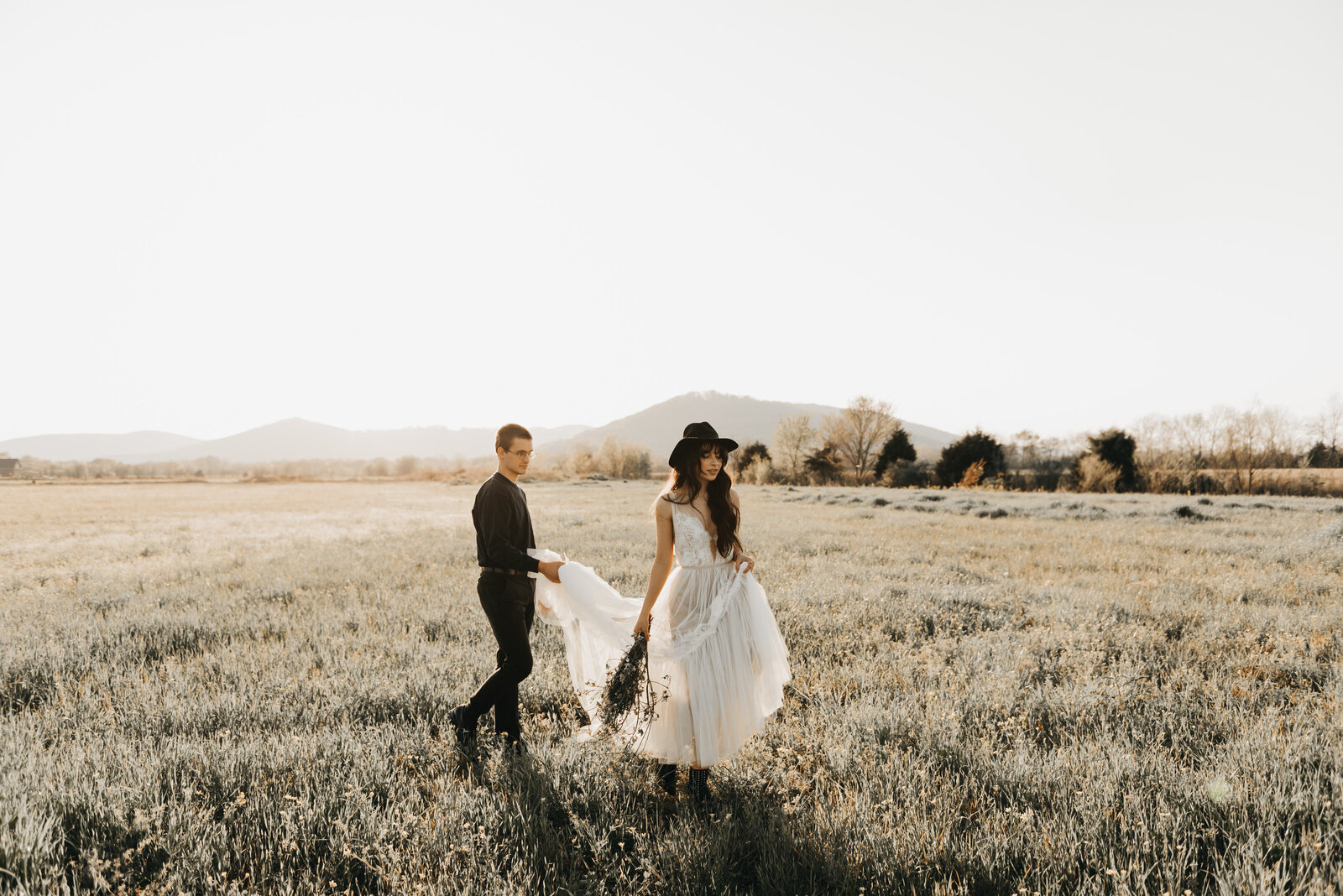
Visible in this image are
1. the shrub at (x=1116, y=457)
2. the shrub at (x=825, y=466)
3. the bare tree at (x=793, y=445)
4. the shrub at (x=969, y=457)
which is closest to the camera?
the shrub at (x=1116, y=457)

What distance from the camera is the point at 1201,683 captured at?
5234 millimetres

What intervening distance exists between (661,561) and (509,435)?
4.89 feet

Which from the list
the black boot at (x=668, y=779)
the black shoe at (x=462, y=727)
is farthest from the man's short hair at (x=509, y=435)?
the black boot at (x=668, y=779)

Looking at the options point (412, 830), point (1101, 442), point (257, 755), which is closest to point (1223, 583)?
point (412, 830)

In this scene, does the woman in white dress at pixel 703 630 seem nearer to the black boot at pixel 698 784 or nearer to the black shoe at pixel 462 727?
the black boot at pixel 698 784

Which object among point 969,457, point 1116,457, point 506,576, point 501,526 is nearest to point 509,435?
point 501,526

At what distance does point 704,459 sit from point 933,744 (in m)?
2.78

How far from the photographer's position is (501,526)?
397 centimetres

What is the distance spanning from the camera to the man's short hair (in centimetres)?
407

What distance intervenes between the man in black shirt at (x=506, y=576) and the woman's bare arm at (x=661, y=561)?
84 centimetres

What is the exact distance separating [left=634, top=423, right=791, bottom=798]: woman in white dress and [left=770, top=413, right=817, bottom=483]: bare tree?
56811mm

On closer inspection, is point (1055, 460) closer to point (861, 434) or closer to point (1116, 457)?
point (1116, 457)

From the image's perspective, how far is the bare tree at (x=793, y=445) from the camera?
5988cm

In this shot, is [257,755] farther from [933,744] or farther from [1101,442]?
[1101,442]
